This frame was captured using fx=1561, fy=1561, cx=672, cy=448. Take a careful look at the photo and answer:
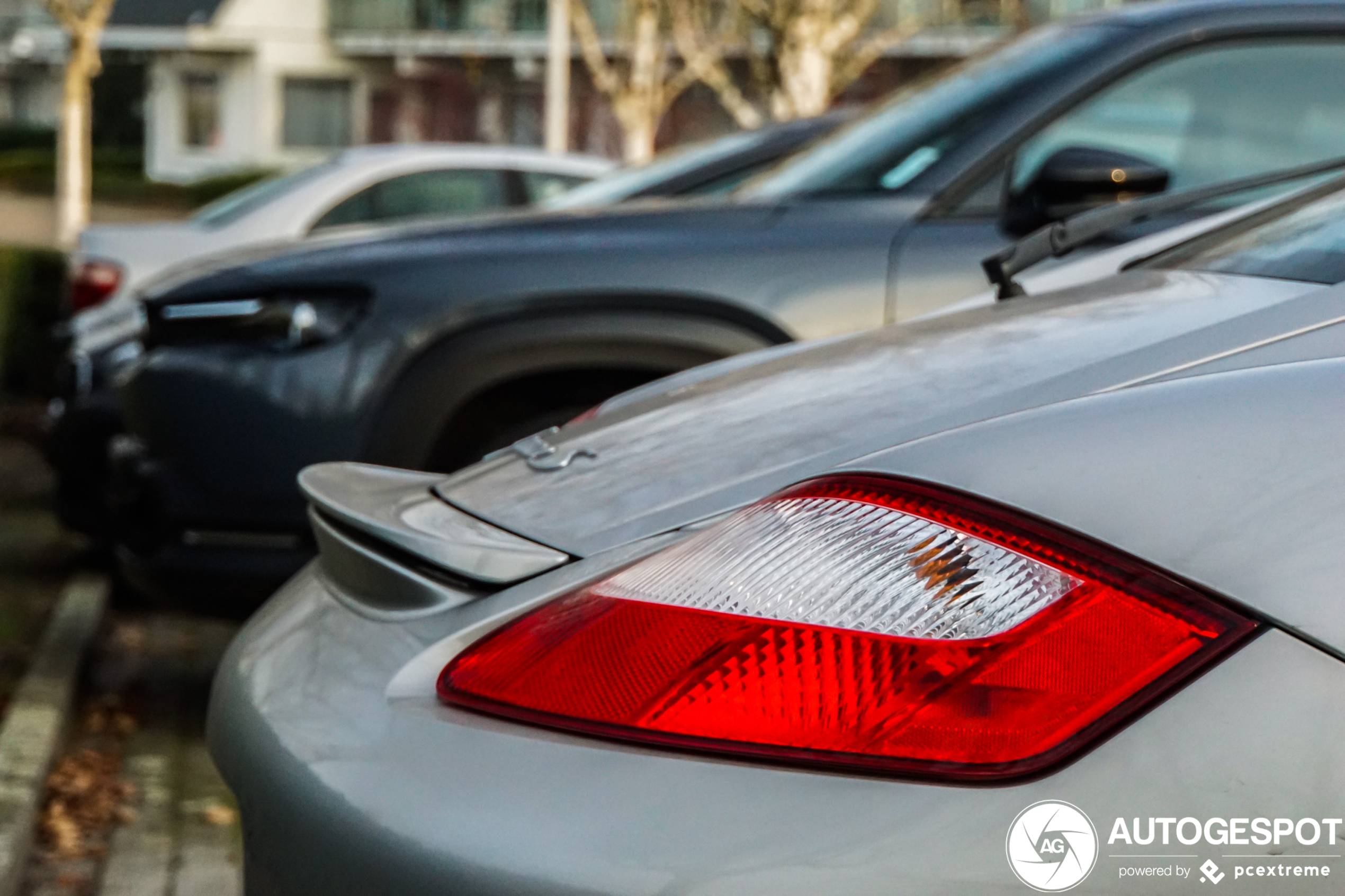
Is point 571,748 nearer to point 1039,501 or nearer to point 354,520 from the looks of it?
point 1039,501

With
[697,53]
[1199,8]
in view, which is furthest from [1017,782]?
[697,53]

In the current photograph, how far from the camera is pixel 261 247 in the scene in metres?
4.05

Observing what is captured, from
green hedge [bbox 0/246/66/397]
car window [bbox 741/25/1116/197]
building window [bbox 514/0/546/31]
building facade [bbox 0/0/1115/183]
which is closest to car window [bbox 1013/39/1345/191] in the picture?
car window [bbox 741/25/1116/197]

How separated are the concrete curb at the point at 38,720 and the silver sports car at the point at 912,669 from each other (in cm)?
171

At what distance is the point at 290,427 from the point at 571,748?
2218 millimetres

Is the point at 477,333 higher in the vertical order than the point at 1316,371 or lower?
lower

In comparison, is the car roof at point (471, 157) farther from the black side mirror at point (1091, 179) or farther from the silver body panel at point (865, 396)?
the silver body panel at point (865, 396)

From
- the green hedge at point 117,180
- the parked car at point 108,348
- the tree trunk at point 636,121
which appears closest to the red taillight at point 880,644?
the parked car at point 108,348

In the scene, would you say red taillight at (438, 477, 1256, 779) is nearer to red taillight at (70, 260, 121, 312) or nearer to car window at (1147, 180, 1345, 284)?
car window at (1147, 180, 1345, 284)

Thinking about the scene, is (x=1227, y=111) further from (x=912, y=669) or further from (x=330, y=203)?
(x=330, y=203)

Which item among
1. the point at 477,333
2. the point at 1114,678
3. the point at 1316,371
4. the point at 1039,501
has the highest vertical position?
the point at 1316,371

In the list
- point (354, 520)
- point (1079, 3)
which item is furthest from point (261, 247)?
point (1079, 3)

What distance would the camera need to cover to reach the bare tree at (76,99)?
23.6 meters

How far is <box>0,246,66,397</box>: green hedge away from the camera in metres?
9.75
